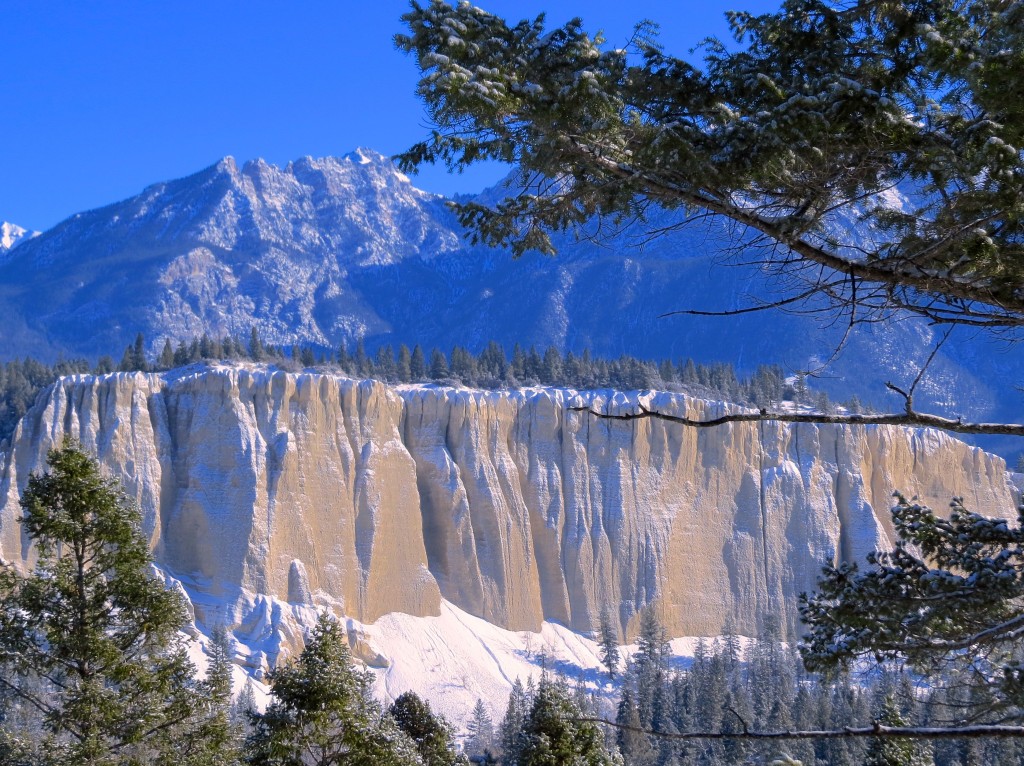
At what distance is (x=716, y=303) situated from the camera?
13750cm

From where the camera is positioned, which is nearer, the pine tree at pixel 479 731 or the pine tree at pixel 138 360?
the pine tree at pixel 479 731

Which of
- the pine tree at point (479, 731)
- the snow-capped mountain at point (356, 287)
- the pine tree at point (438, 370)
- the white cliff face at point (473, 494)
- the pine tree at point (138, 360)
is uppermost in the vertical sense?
the snow-capped mountain at point (356, 287)

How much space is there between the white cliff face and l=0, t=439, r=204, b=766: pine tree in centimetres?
3624

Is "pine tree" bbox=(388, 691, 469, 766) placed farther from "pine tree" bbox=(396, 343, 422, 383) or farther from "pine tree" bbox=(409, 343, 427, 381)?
"pine tree" bbox=(409, 343, 427, 381)

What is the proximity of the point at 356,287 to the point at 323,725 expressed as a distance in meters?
155

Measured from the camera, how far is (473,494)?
5681cm

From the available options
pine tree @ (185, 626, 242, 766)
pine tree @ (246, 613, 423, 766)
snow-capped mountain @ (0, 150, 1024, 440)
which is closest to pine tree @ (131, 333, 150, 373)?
pine tree @ (246, 613, 423, 766)

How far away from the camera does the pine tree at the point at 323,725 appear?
13.0 meters

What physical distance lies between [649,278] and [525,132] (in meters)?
142

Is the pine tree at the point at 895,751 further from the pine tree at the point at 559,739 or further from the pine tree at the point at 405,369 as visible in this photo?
the pine tree at the point at 405,369

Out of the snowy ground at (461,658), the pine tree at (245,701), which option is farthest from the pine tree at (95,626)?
the snowy ground at (461,658)

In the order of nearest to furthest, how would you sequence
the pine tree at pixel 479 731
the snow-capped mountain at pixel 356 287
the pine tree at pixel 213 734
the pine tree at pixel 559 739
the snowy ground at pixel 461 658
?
the pine tree at pixel 213 734 → the pine tree at pixel 559 739 → the pine tree at pixel 479 731 → the snowy ground at pixel 461 658 → the snow-capped mountain at pixel 356 287

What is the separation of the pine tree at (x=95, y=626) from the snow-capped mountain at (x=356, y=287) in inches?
4393

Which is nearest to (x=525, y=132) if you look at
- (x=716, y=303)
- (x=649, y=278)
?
(x=716, y=303)
